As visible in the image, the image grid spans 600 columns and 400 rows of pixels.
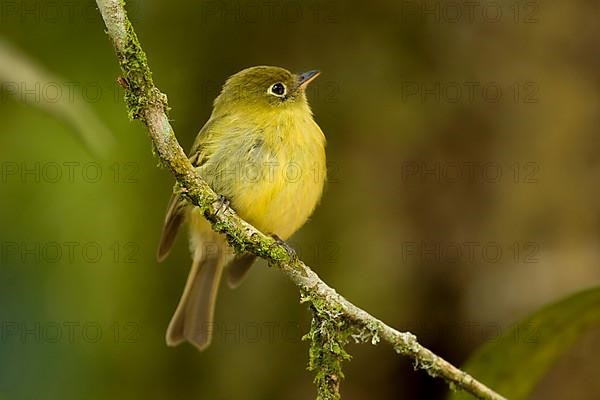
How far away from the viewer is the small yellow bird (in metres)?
2.86

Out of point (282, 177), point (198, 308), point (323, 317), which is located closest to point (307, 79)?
point (282, 177)

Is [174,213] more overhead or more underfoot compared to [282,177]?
more underfoot

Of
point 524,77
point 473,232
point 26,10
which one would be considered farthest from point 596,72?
point 26,10

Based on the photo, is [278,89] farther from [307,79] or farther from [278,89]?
[307,79]

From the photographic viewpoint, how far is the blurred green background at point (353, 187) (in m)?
3.76

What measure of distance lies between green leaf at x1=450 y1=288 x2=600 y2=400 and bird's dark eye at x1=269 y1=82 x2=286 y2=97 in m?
1.27

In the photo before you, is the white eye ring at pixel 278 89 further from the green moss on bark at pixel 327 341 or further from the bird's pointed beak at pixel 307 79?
the green moss on bark at pixel 327 341

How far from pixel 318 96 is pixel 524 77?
991 millimetres

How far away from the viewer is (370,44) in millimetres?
4223

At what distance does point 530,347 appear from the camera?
2.44m

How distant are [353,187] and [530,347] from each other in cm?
181

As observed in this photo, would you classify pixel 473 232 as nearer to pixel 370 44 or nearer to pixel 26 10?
pixel 370 44

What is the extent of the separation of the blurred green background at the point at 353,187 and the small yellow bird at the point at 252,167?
1.96ft

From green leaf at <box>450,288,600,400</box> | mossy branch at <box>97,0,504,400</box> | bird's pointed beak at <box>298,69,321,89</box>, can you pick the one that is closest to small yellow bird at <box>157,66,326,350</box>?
bird's pointed beak at <box>298,69,321,89</box>
